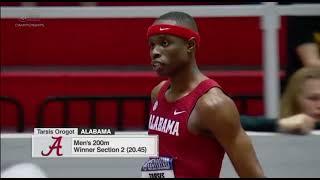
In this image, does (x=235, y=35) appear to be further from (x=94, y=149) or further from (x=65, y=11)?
(x=94, y=149)

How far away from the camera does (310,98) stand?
3.24m

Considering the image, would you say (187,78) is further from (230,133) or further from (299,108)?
(299,108)

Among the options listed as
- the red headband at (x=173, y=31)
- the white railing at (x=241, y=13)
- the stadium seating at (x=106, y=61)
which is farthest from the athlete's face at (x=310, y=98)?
the stadium seating at (x=106, y=61)

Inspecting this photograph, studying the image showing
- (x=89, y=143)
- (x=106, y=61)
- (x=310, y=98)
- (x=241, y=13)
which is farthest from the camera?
(x=106, y=61)

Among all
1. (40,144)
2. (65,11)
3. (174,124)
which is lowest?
(40,144)

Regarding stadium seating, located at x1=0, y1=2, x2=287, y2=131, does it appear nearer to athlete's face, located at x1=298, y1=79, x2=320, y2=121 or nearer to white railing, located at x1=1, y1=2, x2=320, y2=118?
white railing, located at x1=1, y1=2, x2=320, y2=118

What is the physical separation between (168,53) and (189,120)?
0.81 feet

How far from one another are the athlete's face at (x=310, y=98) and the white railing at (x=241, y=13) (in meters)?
0.27

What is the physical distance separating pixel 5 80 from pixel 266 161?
2684 mm

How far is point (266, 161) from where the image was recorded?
3.40m

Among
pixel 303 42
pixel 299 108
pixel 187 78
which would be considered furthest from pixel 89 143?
pixel 303 42

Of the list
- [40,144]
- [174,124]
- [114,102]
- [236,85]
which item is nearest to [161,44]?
[174,124]

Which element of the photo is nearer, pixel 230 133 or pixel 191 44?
pixel 230 133

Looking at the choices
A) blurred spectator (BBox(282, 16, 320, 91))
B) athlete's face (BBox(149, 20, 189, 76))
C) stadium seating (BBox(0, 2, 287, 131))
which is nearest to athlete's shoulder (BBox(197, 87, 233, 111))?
athlete's face (BBox(149, 20, 189, 76))
